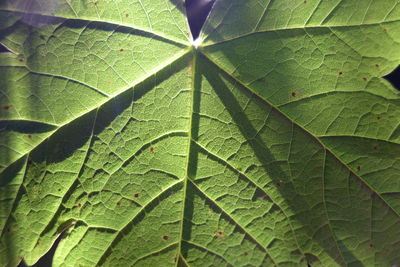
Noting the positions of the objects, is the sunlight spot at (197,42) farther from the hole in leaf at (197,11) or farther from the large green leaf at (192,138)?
the hole in leaf at (197,11)

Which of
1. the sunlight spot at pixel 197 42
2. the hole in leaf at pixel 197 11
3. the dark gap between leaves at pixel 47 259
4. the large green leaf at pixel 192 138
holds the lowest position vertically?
the dark gap between leaves at pixel 47 259

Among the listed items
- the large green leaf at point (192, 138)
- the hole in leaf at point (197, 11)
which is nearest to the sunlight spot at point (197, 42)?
the large green leaf at point (192, 138)

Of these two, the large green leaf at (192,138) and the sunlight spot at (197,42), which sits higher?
the sunlight spot at (197,42)

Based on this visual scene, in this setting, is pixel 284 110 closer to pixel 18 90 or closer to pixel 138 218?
pixel 138 218

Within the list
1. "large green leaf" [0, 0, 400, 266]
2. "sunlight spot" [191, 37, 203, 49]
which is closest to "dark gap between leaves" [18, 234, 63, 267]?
"large green leaf" [0, 0, 400, 266]

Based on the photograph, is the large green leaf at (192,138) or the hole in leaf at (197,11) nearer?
the large green leaf at (192,138)

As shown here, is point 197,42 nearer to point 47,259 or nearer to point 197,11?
point 197,11
